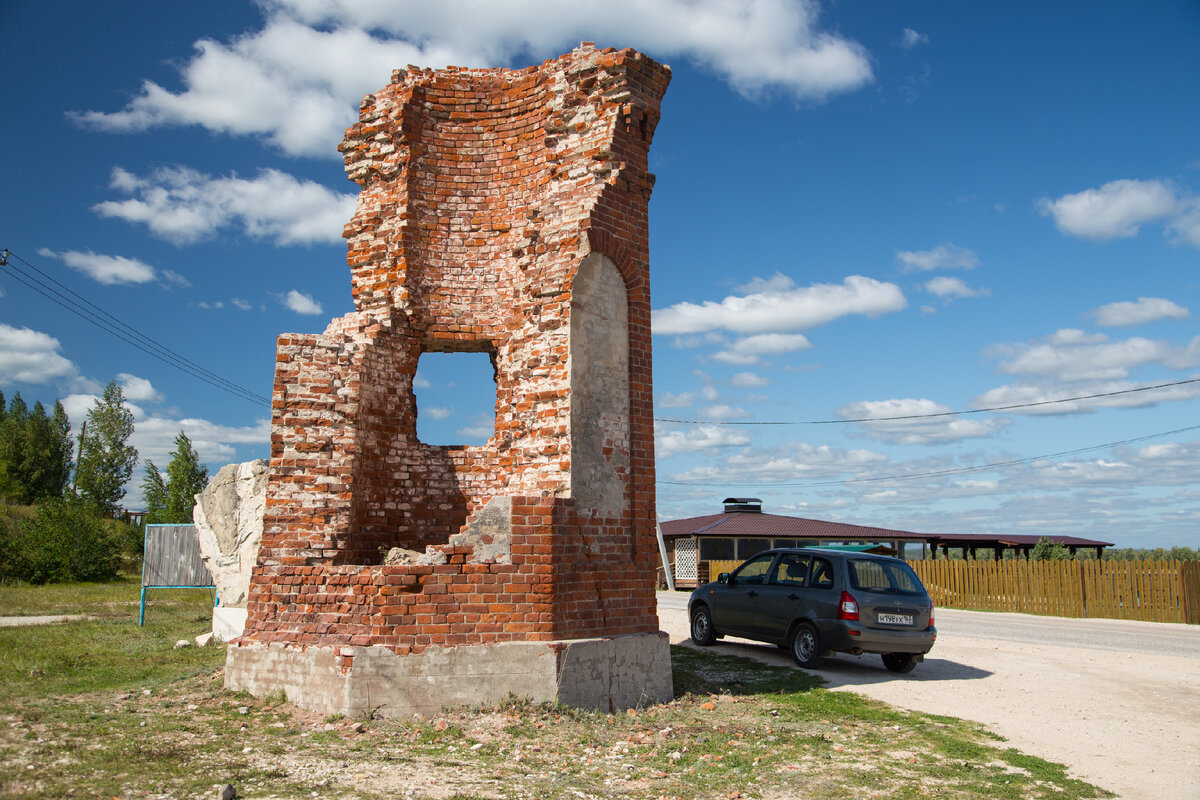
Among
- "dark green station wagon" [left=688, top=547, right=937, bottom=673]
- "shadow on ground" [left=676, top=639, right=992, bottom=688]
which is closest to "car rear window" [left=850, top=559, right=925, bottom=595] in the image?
"dark green station wagon" [left=688, top=547, right=937, bottom=673]

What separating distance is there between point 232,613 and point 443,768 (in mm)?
7659

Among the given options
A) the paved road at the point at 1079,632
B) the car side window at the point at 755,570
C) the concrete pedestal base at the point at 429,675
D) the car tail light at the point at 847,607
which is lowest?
the paved road at the point at 1079,632

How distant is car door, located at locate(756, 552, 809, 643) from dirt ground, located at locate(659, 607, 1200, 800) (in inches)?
17.3

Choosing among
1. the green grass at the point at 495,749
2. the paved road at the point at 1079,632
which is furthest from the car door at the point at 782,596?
the paved road at the point at 1079,632

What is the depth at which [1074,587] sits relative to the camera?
68.8 ft

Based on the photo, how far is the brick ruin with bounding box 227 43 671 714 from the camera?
22.5 ft

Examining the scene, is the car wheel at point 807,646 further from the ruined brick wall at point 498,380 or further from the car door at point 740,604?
the ruined brick wall at point 498,380

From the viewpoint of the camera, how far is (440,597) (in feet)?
22.4

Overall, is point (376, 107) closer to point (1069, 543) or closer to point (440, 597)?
point (440, 597)

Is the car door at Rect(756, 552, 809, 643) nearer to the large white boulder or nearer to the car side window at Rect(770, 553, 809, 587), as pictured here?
the car side window at Rect(770, 553, 809, 587)

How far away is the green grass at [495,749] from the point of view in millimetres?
4988

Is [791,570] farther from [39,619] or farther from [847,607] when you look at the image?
[39,619]

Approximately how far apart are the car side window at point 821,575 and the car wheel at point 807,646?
53 centimetres

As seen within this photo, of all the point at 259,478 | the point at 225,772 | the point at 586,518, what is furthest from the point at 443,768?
the point at 259,478
